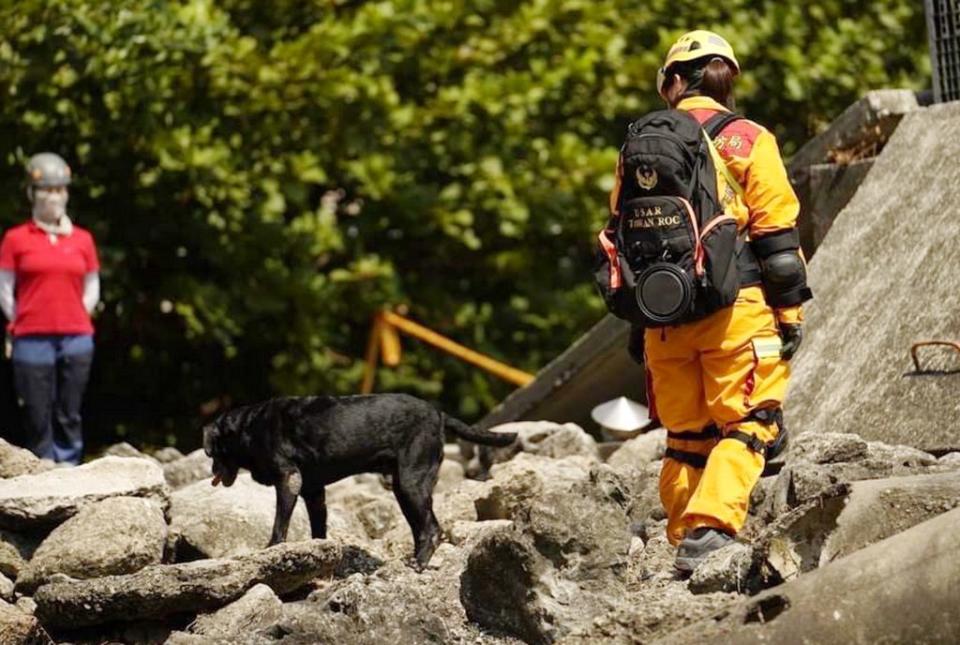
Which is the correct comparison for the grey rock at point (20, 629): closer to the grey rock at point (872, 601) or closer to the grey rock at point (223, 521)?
the grey rock at point (223, 521)

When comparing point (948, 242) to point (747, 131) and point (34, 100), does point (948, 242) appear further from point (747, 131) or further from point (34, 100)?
point (34, 100)

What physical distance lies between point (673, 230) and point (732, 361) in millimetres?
514

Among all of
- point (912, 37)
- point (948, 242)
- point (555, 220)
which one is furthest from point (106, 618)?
point (912, 37)

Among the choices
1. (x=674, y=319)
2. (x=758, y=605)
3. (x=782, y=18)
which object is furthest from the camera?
(x=782, y=18)

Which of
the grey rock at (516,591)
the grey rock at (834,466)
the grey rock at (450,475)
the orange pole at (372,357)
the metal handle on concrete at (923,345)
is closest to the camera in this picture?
the grey rock at (516,591)

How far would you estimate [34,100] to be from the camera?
14.1 metres

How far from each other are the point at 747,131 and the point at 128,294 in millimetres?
7939

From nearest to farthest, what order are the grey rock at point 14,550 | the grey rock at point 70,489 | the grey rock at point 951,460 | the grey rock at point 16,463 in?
the grey rock at point 951,460, the grey rock at point 14,550, the grey rock at point 70,489, the grey rock at point 16,463

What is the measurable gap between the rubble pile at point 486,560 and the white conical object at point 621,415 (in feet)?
5.91

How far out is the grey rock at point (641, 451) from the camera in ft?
34.0

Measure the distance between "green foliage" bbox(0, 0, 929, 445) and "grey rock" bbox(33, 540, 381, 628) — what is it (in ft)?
20.4

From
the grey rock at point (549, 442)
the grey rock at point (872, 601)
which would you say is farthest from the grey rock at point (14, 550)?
the grey rock at point (872, 601)

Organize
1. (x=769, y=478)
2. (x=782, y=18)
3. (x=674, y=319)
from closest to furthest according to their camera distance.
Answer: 1. (x=674, y=319)
2. (x=769, y=478)
3. (x=782, y=18)

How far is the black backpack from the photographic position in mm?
7551
